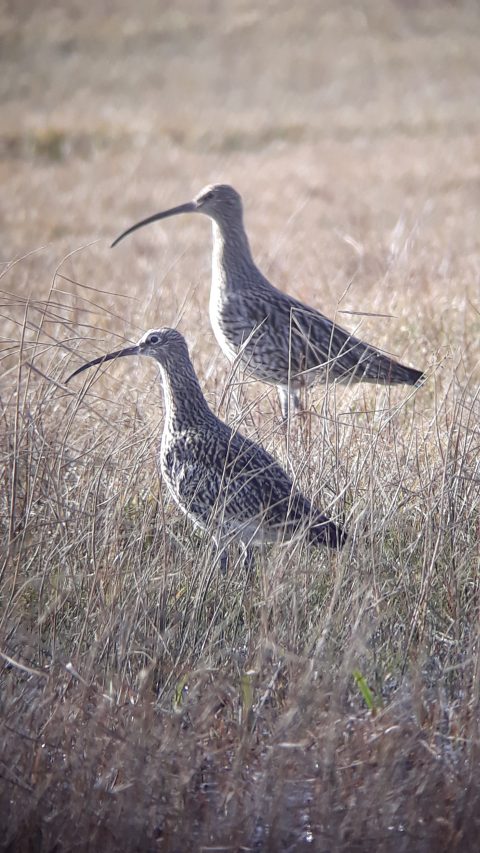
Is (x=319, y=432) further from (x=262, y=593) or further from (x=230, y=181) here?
(x=230, y=181)

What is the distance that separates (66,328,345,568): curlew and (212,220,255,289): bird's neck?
67.9 inches

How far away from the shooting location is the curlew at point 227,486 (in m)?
4.03

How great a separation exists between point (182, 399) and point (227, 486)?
2.37 ft

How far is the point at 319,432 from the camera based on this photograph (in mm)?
4797

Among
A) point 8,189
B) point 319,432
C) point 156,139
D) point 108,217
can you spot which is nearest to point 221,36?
point 156,139

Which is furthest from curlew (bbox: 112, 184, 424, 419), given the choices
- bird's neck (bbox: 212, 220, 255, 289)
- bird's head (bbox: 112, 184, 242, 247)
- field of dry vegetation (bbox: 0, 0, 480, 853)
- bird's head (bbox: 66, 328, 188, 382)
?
bird's head (bbox: 66, 328, 188, 382)

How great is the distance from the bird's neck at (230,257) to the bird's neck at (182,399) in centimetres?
156

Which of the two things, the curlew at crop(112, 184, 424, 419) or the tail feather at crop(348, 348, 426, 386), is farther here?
the curlew at crop(112, 184, 424, 419)

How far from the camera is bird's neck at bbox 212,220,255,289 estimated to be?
6.17 m

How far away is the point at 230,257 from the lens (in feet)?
20.7

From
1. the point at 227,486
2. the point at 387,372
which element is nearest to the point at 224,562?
the point at 227,486

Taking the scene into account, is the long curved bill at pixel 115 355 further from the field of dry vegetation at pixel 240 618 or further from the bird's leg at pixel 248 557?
the bird's leg at pixel 248 557

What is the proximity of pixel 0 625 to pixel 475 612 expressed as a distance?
1521 mm

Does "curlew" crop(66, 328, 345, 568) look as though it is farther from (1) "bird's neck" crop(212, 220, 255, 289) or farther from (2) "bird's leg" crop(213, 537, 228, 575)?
(1) "bird's neck" crop(212, 220, 255, 289)
